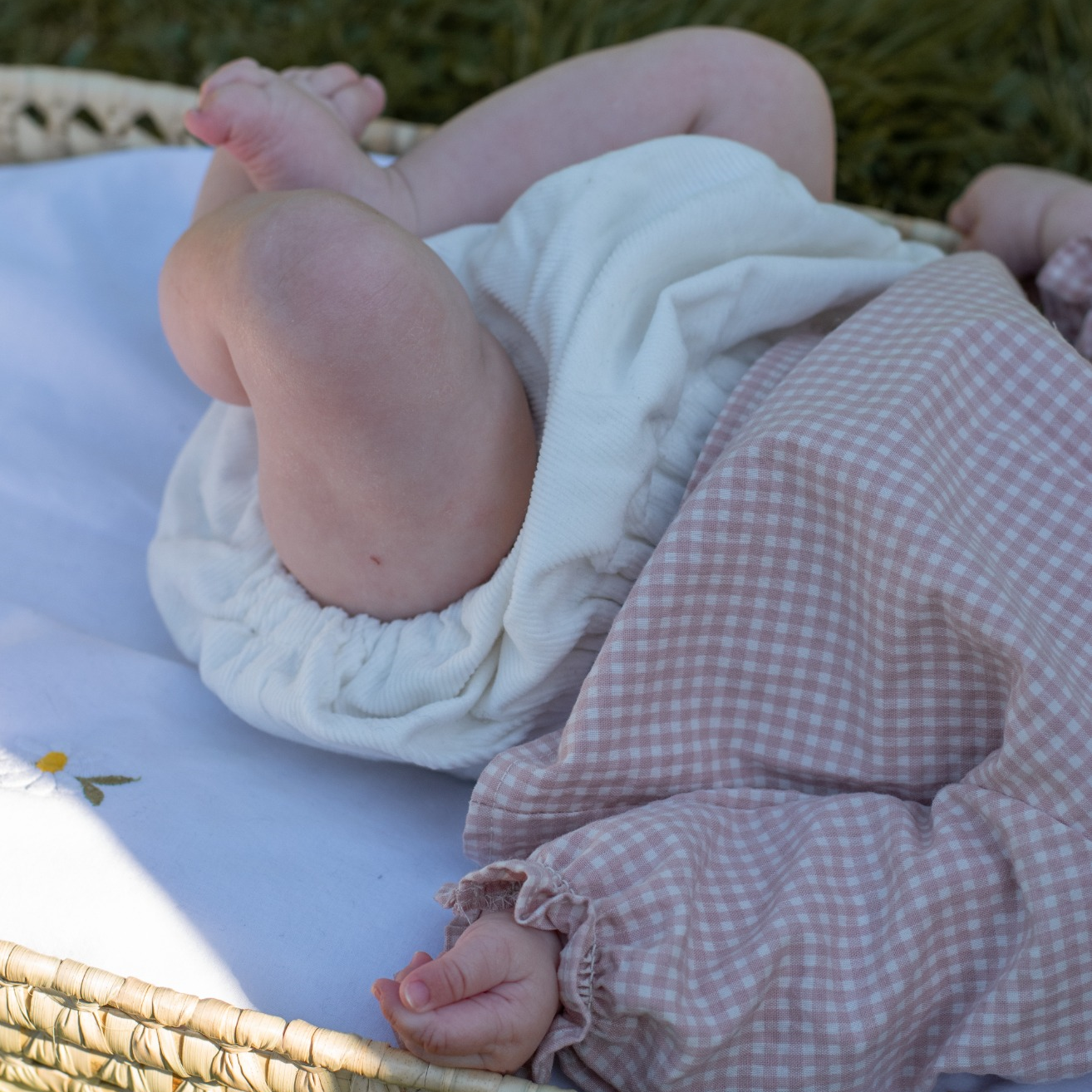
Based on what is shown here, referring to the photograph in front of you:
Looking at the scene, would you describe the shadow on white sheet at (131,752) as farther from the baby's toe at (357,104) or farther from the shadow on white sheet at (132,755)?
the baby's toe at (357,104)

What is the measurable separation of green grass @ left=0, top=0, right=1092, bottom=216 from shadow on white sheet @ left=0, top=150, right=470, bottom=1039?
1.91ft

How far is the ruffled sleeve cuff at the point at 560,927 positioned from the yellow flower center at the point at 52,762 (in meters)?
0.32

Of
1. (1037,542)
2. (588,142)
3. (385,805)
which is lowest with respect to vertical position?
(385,805)

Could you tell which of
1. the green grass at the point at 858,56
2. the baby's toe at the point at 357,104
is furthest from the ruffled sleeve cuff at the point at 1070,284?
the green grass at the point at 858,56

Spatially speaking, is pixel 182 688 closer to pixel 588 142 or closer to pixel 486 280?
pixel 486 280

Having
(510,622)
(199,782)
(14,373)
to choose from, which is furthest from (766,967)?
(14,373)

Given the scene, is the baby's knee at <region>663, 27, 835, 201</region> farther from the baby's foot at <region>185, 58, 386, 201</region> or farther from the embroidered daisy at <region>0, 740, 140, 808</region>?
the embroidered daisy at <region>0, 740, 140, 808</region>

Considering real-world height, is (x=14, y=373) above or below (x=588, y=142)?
below

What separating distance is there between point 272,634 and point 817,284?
0.47 metres

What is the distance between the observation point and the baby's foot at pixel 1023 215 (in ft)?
3.31

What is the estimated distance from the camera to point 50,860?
731mm

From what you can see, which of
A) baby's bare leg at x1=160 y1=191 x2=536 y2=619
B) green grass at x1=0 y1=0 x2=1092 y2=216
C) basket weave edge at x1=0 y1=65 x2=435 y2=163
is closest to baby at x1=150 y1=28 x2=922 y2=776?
baby's bare leg at x1=160 y1=191 x2=536 y2=619

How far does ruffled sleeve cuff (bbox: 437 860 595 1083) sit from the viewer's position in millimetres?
624

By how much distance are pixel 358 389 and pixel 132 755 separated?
Result: 34 centimetres
